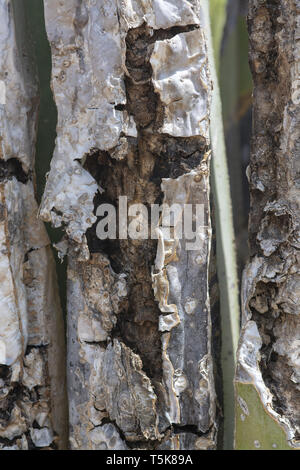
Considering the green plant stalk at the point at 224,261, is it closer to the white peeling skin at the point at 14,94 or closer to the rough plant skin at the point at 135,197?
the rough plant skin at the point at 135,197

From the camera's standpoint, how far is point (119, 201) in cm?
59

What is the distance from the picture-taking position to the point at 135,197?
0.58 meters

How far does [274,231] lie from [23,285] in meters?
0.32

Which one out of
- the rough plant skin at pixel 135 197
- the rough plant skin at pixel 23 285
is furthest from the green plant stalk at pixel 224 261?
the rough plant skin at pixel 23 285

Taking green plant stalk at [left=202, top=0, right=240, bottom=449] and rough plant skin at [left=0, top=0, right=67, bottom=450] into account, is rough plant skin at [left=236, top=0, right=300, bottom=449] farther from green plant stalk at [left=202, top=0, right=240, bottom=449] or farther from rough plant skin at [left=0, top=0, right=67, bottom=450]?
rough plant skin at [left=0, top=0, right=67, bottom=450]

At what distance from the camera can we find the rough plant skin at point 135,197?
1.80ft

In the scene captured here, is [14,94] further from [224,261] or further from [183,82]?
[224,261]

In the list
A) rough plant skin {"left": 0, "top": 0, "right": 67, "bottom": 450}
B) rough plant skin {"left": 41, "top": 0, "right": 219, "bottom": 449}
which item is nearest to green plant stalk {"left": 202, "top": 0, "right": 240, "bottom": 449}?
rough plant skin {"left": 41, "top": 0, "right": 219, "bottom": 449}

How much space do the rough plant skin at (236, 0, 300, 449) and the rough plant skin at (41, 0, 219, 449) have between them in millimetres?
59

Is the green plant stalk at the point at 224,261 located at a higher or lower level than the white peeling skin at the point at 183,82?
lower

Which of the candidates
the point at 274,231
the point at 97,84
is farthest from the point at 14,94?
the point at 274,231

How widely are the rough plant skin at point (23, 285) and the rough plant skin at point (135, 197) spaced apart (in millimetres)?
49

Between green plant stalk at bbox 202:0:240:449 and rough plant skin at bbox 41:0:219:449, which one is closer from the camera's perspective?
rough plant skin at bbox 41:0:219:449

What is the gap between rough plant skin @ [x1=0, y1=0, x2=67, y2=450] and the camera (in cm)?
57
